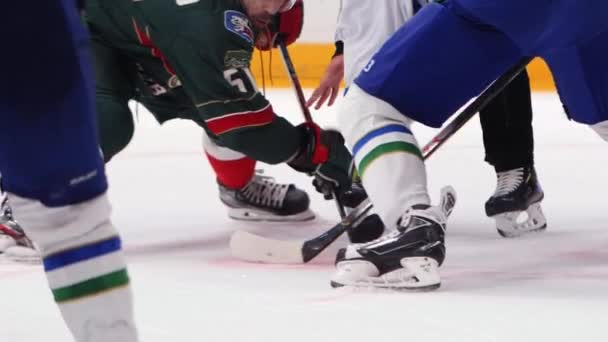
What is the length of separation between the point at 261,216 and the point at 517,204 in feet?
1.91

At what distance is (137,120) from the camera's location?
14.9ft

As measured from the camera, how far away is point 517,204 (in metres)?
2.29

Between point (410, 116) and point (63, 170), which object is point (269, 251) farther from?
point (63, 170)

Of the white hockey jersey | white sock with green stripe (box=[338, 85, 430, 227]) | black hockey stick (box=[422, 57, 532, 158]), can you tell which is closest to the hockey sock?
the white hockey jersey

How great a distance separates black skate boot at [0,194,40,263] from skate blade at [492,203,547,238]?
2.79ft

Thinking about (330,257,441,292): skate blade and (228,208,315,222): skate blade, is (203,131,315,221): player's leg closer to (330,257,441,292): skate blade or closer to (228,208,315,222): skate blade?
(228,208,315,222): skate blade

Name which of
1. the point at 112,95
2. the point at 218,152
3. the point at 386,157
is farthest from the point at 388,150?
the point at 218,152

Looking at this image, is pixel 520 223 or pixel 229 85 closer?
pixel 229 85

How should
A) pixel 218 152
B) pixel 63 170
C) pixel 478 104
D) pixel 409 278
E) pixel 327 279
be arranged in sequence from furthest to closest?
pixel 218 152 → pixel 478 104 → pixel 327 279 → pixel 409 278 → pixel 63 170

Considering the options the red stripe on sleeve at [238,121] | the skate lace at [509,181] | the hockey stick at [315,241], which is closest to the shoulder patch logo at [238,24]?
the red stripe on sleeve at [238,121]

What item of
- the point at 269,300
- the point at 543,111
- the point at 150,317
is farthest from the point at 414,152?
the point at 543,111

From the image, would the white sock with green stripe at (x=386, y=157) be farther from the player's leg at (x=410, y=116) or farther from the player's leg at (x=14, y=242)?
the player's leg at (x=14, y=242)

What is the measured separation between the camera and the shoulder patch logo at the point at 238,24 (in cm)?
212

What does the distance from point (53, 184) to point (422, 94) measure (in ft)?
2.69
